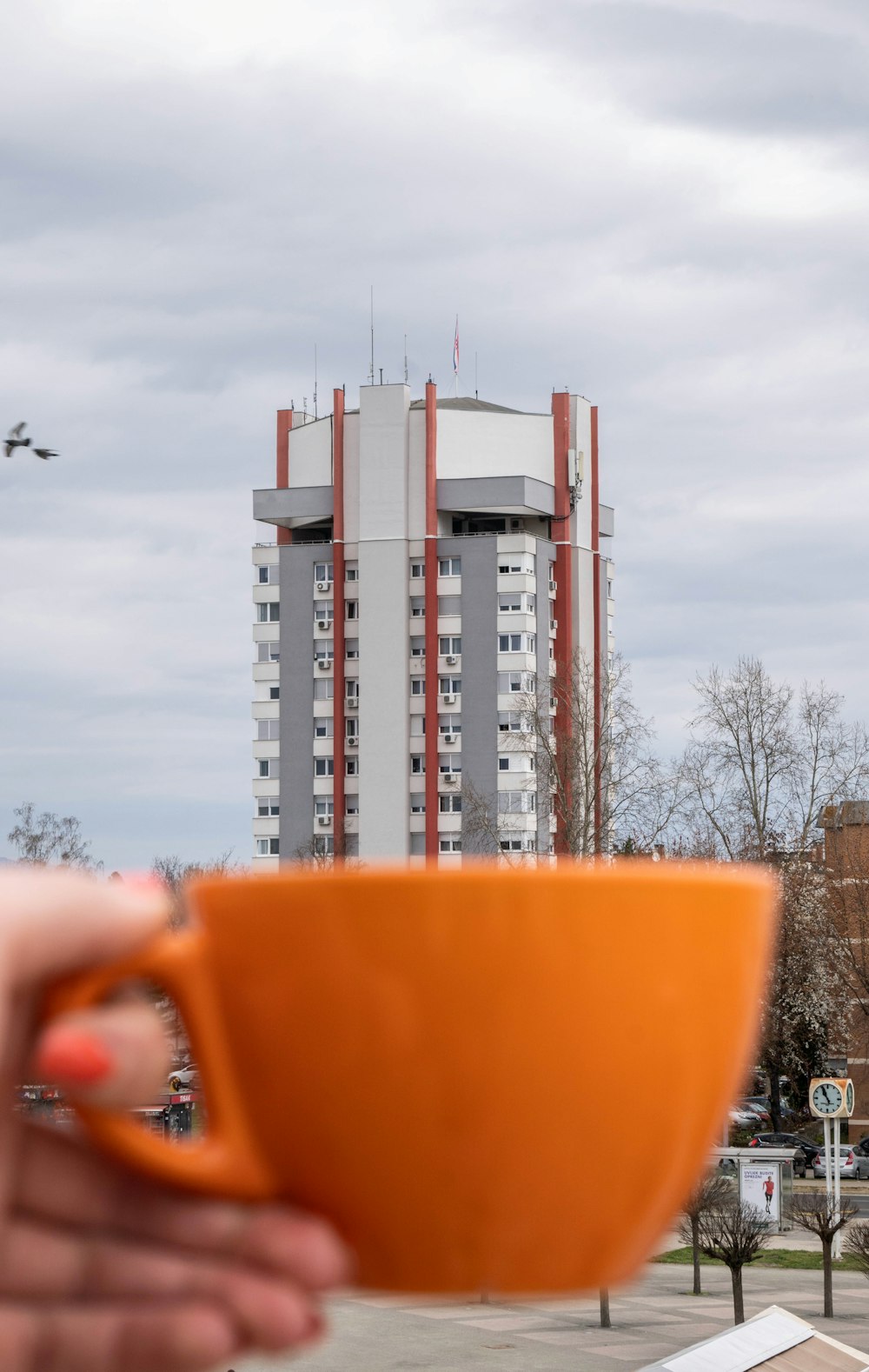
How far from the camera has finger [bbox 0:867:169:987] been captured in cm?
76

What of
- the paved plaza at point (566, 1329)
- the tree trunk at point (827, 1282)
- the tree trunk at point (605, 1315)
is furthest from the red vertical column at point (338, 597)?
the tree trunk at point (827, 1282)

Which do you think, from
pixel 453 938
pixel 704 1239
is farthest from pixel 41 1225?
pixel 704 1239

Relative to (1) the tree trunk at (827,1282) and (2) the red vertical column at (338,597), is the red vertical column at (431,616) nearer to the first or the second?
(2) the red vertical column at (338,597)

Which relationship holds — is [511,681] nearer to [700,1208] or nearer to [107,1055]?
[700,1208]

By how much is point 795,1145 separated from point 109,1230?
42315mm

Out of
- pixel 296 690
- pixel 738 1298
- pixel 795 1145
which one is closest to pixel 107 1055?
pixel 738 1298

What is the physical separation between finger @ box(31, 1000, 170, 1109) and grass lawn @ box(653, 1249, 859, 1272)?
25851mm

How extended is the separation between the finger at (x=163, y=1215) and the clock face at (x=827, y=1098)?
1047 inches

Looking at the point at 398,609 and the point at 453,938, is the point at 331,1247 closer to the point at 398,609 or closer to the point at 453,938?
the point at 453,938

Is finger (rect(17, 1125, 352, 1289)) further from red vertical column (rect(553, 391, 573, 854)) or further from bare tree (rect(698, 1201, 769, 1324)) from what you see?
red vertical column (rect(553, 391, 573, 854))

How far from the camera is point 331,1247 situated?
30.4 inches

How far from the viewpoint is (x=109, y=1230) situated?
2.79ft

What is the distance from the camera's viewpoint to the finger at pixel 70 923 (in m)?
0.76

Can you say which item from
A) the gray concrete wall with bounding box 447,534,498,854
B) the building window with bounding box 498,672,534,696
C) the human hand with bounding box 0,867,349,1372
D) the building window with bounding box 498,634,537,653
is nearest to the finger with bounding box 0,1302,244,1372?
the human hand with bounding box 0,867,349,1372
